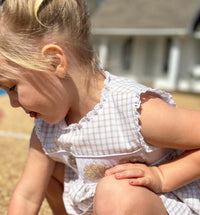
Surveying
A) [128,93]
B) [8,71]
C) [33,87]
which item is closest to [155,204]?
[128,93]

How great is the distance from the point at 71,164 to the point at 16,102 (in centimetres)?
44

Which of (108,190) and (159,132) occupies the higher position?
(159,132)

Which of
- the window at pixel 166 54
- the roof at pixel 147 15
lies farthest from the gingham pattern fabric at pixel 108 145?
the window at pixel 166 54

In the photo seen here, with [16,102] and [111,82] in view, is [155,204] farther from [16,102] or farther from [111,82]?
[16,102]

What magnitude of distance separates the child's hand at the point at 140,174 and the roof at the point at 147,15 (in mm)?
13839

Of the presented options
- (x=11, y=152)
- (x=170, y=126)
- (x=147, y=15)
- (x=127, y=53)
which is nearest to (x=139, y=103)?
(x=170, y=126)

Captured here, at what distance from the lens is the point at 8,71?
5.13 feet

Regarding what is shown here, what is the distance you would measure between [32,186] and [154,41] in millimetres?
15171

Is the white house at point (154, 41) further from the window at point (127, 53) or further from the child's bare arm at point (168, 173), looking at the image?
the child's bare arm at point (168, 173)

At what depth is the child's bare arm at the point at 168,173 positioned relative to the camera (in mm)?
1596

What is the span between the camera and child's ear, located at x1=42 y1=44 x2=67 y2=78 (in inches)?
62.0

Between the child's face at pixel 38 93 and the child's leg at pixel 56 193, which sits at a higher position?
the child's face at pixel 38 93

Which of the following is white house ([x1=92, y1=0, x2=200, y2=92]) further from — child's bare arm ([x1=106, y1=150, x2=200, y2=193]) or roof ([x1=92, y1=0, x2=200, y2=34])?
child's bare arm ([x1=106, y1=150, x2=200, y2=193])

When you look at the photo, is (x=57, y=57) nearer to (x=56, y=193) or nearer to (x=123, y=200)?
(x=123, y=200)
